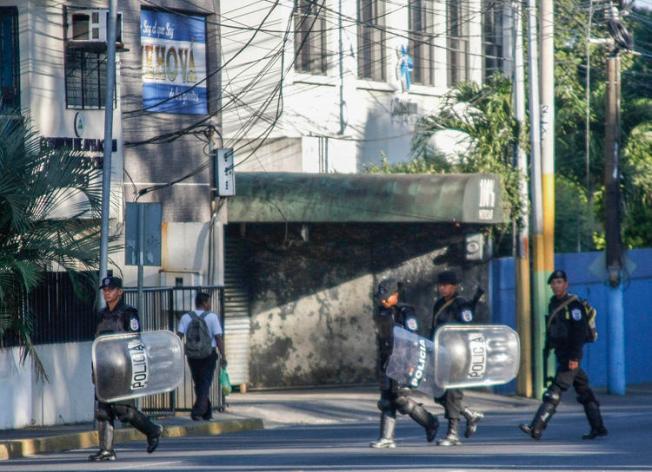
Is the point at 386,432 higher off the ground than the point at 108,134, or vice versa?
the point at 108,134

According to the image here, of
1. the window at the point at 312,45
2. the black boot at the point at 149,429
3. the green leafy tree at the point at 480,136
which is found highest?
the window at the point at 312,45

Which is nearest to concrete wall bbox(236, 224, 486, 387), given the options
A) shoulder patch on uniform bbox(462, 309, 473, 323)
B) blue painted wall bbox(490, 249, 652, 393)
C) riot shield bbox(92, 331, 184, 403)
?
blue painted wall bbox(490, 249, 652, 393)

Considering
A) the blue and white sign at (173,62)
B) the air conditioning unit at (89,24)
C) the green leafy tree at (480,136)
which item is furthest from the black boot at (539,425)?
the green leafy tree at (480,136)

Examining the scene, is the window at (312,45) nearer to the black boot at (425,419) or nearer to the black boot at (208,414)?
the black boot at (208,414)

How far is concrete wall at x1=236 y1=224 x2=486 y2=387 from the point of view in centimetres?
2520

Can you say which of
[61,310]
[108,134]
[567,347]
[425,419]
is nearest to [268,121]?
[61,310]

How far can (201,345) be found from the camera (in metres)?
18.6

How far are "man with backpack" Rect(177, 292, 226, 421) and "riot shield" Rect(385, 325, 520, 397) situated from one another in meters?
5.12

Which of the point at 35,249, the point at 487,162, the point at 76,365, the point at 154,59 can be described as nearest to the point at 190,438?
the point at 76,365

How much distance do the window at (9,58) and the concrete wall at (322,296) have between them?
23.1 feet

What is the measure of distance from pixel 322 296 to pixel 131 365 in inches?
487

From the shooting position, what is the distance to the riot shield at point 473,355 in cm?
1391

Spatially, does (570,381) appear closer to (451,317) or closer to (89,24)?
(451,317)

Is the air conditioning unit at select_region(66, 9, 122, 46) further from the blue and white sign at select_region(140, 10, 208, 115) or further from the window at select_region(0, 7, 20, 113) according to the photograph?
the blue and white sign at select_region(140, 10, 208, 115)
